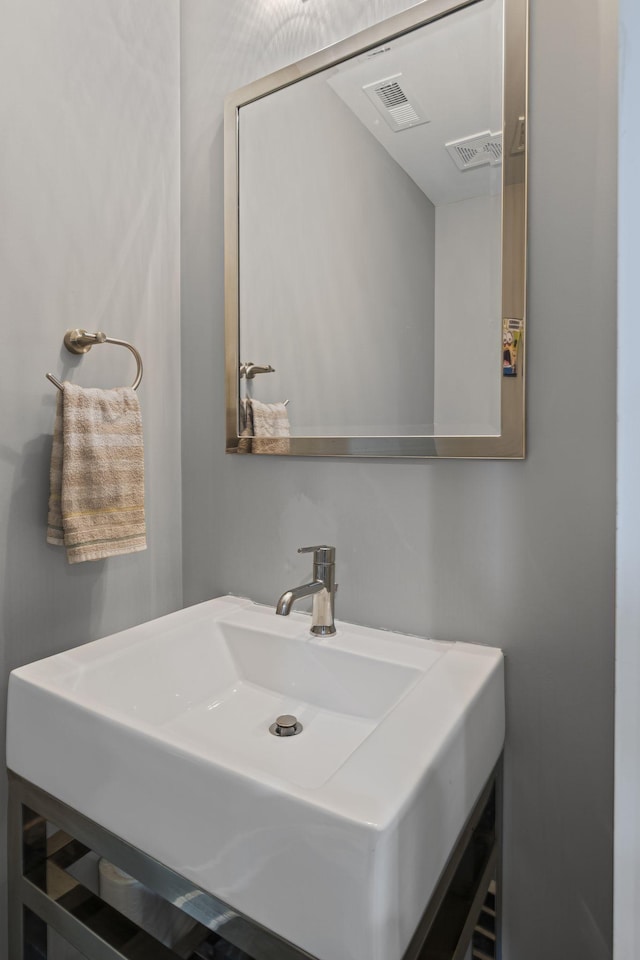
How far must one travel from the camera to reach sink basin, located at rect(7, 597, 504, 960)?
1.69 feet

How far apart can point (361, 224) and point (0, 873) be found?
137 centimetres

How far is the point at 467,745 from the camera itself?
0.71m

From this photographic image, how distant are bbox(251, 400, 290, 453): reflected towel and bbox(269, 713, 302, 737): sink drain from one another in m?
0.52

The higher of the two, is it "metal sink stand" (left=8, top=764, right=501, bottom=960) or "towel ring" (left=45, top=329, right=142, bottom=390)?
"towel ring" (left=45, top=329, right=142, bottom=390)

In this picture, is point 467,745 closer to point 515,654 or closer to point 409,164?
point 515,654

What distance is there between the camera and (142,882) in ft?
2.19

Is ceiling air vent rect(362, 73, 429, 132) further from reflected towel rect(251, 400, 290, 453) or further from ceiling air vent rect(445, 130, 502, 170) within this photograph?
reflected towel rect(251, 400, 290, 453)

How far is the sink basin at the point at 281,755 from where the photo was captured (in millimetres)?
516

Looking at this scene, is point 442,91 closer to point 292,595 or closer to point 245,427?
point 245,427

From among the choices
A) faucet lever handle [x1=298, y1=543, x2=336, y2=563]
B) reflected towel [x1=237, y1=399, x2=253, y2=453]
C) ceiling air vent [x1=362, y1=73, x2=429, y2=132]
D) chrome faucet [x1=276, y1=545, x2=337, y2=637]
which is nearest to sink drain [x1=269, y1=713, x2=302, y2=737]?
chrome faucet [x1=276, y1=545, x2=337, y2=637]

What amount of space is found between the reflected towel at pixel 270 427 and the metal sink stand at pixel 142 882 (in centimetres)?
71

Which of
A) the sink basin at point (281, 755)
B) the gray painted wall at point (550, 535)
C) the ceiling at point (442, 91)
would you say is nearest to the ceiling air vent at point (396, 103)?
the ceiling at point (442, 91)

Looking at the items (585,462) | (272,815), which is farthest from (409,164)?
(272,815)

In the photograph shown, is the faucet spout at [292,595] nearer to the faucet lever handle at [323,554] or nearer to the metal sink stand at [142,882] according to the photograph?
the faucet lever handle at [323,554]
